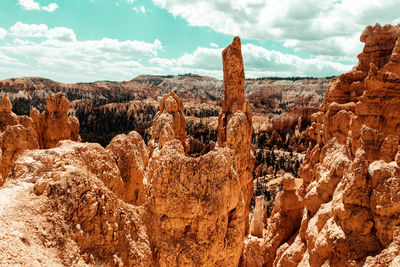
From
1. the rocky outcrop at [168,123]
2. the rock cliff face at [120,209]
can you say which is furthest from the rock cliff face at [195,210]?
the rocky outcrop at [168,123]

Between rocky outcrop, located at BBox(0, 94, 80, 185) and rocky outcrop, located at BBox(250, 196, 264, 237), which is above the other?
rocky outcrop, located at BBox(0, 94, 80, 185)

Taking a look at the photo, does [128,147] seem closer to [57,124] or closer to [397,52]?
[57,124]

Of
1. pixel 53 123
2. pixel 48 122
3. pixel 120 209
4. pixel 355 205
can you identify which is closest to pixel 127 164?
pixel 120 209

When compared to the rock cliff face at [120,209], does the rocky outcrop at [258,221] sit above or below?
below

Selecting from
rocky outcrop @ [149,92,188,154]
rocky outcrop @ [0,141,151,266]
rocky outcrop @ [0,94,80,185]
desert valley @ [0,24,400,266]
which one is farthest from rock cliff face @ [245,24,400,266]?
rocky outcrop @ [0,94,80,185]

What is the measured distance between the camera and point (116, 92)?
18050cm

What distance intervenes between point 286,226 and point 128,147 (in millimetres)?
7482

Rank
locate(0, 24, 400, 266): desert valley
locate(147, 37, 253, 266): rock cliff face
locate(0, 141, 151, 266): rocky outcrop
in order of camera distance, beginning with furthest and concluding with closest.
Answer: locate(147, 37, 253, 266): rock cliff face
locate(0, 24, 400, 266): desert valley
locate(0, 141, 151, 266): rocky outcrop

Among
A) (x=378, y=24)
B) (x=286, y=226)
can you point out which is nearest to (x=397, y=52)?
(x=378, y=24)

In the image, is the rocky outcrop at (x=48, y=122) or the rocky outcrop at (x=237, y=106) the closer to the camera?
the rocky outcrop at (x=237, y=106)

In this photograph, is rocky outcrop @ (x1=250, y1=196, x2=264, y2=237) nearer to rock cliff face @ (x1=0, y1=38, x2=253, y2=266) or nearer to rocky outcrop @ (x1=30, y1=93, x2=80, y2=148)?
rock cliff face @ (x1=0, y1=38, x2=253, y2=266)

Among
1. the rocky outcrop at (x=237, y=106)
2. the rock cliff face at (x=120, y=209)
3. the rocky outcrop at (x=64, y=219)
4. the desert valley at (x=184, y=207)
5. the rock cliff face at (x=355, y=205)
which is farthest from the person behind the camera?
the rocky outcrop at (x=237, y=106)

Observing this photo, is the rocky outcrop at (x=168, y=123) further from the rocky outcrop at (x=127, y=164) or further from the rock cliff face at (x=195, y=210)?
the rock cliff face at (x=195, y=210)

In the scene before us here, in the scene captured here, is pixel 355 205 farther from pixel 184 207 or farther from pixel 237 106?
pixel 237 106
